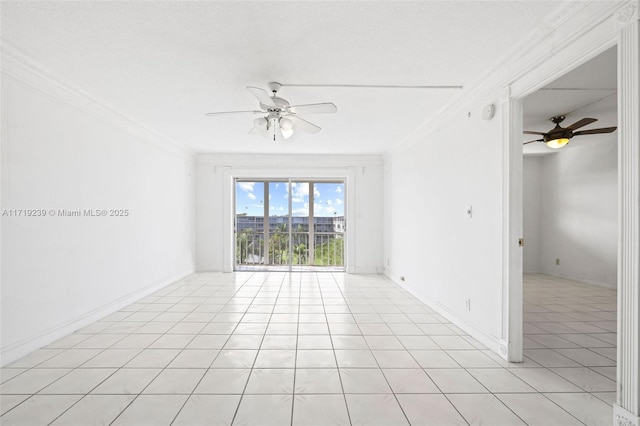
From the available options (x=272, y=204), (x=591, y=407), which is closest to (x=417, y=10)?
(x=591, y=407)

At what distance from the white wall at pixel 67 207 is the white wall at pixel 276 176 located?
1.59 meters

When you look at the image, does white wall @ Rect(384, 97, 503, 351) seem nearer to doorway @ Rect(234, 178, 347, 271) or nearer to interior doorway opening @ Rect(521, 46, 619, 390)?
interior doorway opening @ Rect(521, 46, 619, 390)

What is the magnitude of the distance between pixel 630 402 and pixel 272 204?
6315mm

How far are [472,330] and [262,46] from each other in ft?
10.7

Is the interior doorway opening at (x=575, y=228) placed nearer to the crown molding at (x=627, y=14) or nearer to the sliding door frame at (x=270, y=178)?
the crown molding at (x=627, y=14)

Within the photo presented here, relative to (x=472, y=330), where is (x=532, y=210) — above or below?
above

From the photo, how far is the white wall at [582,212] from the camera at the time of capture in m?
5.19

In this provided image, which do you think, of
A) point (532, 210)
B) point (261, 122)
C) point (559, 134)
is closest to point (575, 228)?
point (532, 210)

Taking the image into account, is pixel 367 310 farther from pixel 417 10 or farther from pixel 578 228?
pixel 578 228

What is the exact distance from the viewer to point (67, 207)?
2.95 m

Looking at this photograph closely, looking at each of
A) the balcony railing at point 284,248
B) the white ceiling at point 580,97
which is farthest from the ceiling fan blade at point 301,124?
the balcony railing at point 284,248

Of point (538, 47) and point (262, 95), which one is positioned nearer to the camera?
point (538, 47)

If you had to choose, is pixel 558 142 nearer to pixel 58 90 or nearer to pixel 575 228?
pixel 575 228

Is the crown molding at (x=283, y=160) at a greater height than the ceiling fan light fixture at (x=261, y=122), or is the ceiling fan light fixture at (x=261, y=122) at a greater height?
the crown molding at (x=283, y=160)
